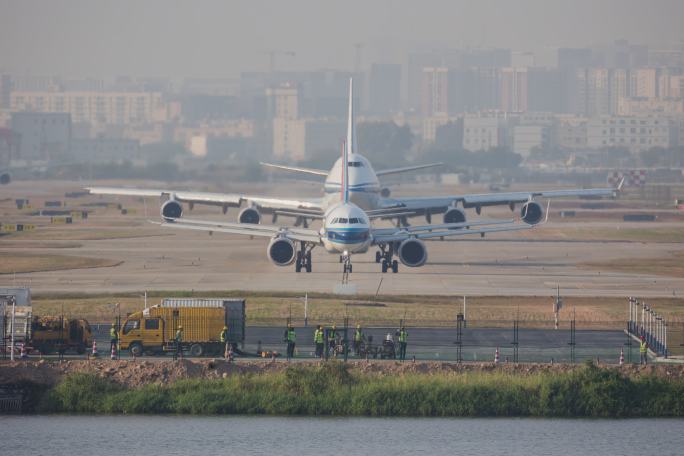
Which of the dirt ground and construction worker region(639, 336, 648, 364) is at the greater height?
construction worker region(639, 336, 648, 364)

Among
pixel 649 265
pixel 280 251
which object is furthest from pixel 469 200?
pixel 280 251

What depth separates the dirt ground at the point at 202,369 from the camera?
52.4m

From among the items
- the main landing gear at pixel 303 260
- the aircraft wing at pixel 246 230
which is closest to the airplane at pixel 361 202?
the main landing gear at pixel 303 260

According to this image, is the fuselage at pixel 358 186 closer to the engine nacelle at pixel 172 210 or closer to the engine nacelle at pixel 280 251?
the engine nacelle at pixel 172 210

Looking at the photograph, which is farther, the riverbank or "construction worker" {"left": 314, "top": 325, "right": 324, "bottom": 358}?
"construction worker" {"left": 314, "top": 325, "right": 324, "bottom": 358}

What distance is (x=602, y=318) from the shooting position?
67.4 m

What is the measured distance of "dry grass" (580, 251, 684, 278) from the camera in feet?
294

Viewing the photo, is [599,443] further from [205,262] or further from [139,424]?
Result: [205,262]

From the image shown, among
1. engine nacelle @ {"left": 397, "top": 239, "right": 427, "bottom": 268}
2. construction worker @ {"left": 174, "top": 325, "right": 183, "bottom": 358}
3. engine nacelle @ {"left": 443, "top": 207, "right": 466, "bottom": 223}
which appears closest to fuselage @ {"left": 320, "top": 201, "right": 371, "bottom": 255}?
engine nacelle @ {"left": 397, "top": 239, "right": 427, "bottom": 268}

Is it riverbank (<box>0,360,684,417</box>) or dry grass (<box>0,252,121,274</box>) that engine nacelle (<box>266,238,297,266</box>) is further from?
riverbank (<box>0,360,684,417</box>)

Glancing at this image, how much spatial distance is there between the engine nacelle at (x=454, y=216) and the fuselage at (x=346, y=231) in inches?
762

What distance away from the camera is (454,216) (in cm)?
10319

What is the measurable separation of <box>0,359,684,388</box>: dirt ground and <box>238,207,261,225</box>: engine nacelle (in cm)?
4940

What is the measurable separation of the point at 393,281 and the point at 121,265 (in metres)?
19.0
